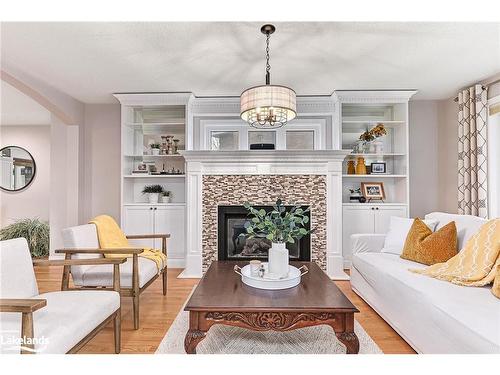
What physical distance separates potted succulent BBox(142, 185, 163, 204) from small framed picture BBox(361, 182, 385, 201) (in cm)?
298

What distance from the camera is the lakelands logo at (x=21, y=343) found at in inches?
48.2

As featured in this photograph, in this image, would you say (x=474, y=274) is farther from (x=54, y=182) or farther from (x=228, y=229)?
(x=54, y=182)

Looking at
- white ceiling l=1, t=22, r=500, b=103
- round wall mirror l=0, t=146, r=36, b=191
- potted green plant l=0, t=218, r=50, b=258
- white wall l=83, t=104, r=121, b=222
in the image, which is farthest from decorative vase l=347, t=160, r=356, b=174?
round wall mirror l=0, t=146, r=36, b=191

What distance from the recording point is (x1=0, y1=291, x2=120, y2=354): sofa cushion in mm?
1302

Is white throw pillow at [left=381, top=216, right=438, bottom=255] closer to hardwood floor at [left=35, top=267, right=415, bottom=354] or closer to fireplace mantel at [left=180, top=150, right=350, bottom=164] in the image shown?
hardwood floor at [left=35, top=267, right=415, bottom=354]

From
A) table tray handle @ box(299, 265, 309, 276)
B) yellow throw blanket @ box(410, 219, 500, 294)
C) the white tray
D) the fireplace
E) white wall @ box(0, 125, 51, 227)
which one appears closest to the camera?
yellow throw blanket @ box(410, 219, 500, 294)

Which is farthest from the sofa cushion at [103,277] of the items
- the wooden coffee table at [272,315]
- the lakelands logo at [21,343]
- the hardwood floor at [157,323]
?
the lakelands logo at [21,343]

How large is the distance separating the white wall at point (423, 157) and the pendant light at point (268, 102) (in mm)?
2845

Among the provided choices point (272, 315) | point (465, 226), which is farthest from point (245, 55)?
point (465, 226)

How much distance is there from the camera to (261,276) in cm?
217
